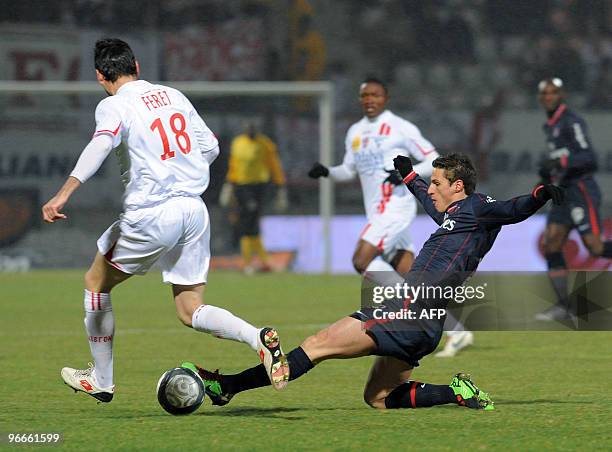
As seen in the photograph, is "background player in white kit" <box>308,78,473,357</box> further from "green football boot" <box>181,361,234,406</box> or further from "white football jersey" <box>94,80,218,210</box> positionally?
"green football boot" <box>181,361,234,406</box>

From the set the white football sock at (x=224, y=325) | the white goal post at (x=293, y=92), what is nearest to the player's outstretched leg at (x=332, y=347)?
the white football sock at (x=224, y=325)

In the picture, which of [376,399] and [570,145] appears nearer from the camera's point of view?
[376,399]

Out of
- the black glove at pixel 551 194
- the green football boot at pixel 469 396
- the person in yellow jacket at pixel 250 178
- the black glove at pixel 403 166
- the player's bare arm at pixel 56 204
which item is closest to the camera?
the player's bare arm at pixel 56 204

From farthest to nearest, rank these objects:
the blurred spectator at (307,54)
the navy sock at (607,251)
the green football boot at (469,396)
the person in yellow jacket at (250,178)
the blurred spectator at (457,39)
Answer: the blurred spectator at (457,39) < the blurred spectator at (307,54) < the person in yellow jacket at (250,178) < the navy sock at (607,251) < the green football boot at (469,396)

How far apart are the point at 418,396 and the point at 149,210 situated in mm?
1679

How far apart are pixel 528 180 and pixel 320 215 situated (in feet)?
13.7

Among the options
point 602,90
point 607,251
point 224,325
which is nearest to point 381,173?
point 607,251

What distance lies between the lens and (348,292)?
15461 millimetres

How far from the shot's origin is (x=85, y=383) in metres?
6.57

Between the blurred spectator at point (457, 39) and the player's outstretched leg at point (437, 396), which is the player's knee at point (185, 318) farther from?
the blurred spectator at point (457, 39)

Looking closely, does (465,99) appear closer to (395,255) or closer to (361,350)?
(395,255)

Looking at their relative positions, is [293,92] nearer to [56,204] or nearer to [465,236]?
[465,236]

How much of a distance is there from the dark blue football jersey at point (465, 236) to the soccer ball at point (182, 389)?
1.22 m

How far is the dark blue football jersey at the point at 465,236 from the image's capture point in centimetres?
631
